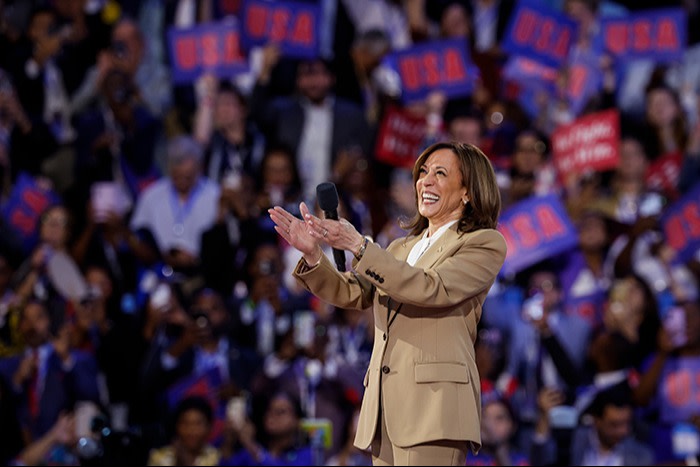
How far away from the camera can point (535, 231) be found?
272 inches

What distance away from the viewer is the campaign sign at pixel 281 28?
23.9 ft

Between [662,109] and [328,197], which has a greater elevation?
[662,109]

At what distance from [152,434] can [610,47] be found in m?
4.46

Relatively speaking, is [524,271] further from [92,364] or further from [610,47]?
[92,364]

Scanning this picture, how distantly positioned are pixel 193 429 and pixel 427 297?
319cm

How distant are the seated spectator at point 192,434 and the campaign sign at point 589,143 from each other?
2974 millimetres

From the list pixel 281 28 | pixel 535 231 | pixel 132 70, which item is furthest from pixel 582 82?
pixel 132 70

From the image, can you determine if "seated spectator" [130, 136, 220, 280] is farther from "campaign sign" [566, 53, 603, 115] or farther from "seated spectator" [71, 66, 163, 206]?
"campaign sign" [566, 53, 603, 115]

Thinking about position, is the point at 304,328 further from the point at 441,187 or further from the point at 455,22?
the point at 441,187

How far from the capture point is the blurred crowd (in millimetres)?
5949

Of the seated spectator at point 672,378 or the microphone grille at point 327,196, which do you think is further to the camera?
the seated spectator at point 672,378

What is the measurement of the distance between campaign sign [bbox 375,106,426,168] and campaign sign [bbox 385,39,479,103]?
1.13 ft

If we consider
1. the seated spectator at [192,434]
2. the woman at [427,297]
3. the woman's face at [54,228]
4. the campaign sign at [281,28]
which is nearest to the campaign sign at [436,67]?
the campaign sign at [281,28]

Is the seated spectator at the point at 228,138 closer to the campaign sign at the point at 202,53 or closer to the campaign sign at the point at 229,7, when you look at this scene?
the campaign sign at the point at 202,53
